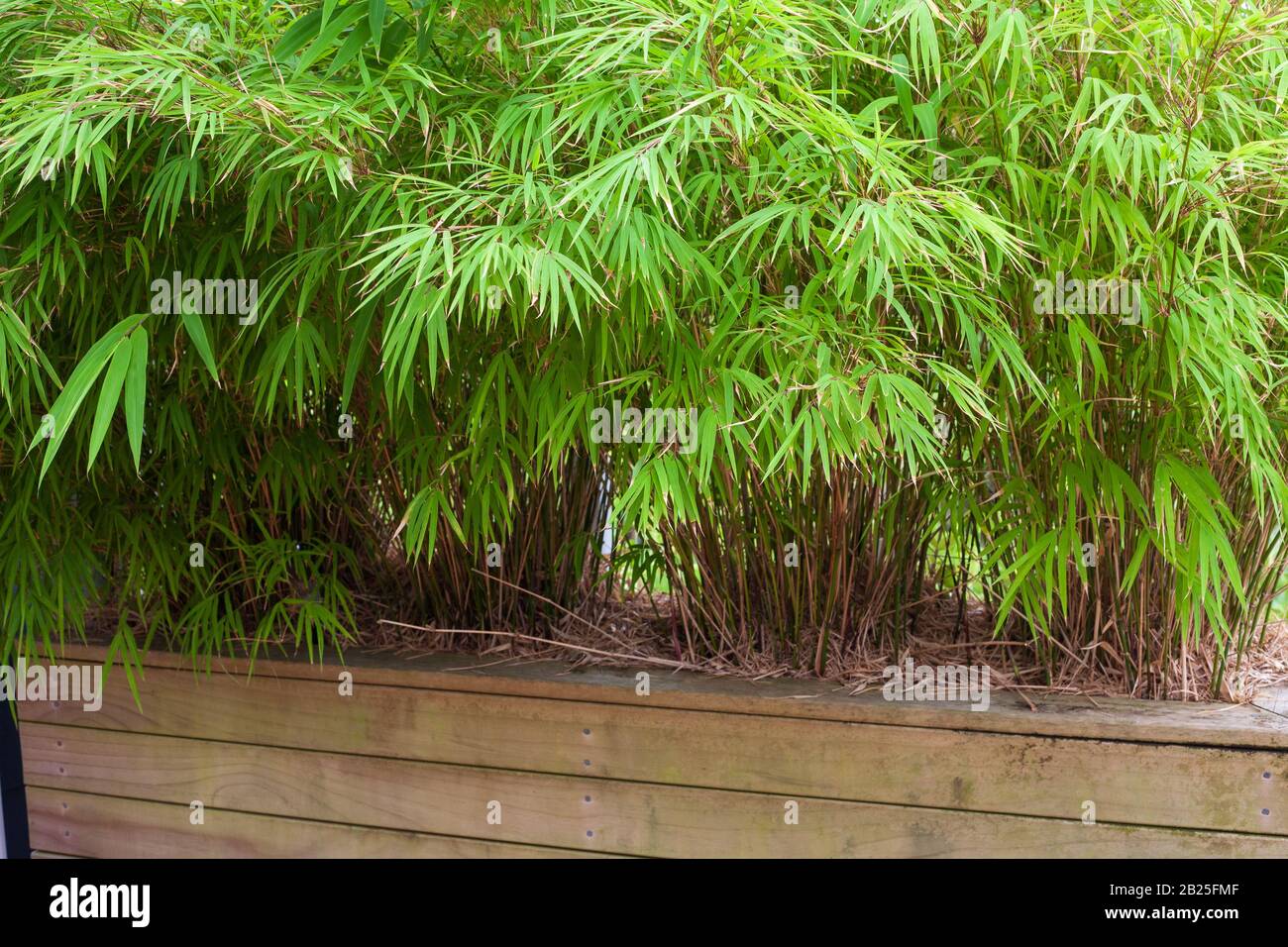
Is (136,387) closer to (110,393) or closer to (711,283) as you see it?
(110,393)

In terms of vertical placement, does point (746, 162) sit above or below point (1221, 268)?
above

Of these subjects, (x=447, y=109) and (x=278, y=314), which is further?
(x=278, y=314)

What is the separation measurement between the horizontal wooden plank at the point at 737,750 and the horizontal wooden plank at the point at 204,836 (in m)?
0.17

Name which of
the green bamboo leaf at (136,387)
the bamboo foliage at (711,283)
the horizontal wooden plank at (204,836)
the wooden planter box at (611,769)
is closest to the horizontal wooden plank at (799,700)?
the wooden planter box at (611,769)

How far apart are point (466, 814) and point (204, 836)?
2.05 feet

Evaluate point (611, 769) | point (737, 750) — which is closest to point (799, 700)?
point (737, 750)

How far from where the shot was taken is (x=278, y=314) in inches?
81.6

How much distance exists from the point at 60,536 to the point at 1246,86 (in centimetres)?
234

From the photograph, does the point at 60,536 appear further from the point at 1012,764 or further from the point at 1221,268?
the point at 1221,268

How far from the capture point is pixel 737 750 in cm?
220

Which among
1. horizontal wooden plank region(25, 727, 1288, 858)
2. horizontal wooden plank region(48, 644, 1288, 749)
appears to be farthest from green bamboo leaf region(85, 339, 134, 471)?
horizontal wooden plank region(25, 727, 1288, 858)

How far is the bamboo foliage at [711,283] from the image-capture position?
1.69 m

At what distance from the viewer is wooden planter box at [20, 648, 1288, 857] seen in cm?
205
